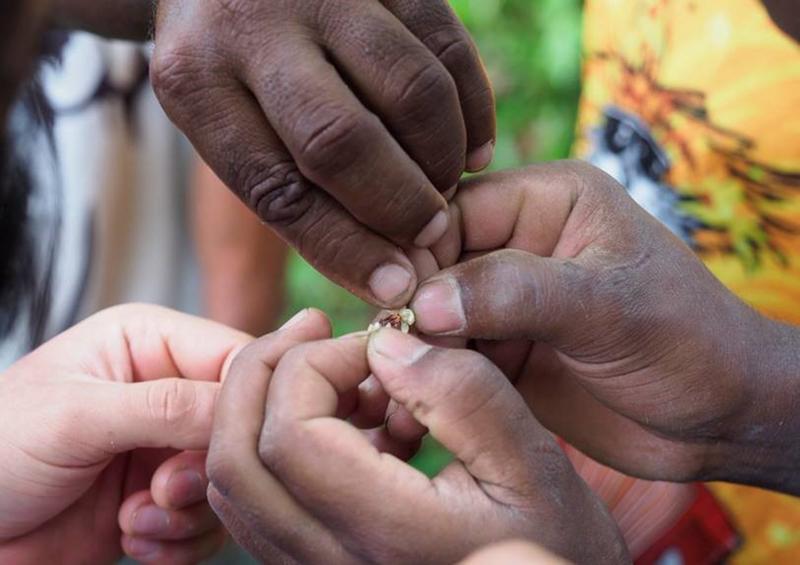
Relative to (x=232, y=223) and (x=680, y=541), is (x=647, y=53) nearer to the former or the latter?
(x=680, y=541)

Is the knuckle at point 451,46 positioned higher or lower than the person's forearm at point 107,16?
higher

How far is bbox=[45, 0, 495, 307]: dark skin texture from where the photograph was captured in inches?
36.0

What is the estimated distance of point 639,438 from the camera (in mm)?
1174

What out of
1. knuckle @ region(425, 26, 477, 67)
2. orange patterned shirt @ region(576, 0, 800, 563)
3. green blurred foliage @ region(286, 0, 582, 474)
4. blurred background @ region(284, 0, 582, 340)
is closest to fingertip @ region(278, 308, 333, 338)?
knuckle @ region(425, 26, 477, 67)

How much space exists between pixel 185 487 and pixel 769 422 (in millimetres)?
701

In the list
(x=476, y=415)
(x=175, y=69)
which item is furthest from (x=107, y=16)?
(x=476, y=415)

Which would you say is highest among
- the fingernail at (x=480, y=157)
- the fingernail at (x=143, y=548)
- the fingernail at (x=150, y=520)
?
the fingernail at (x=480, y=157)

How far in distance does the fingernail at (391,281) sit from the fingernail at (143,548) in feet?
1.64

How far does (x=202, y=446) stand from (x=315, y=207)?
1.12ft

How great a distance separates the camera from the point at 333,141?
903 mm

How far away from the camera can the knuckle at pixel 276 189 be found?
960mm

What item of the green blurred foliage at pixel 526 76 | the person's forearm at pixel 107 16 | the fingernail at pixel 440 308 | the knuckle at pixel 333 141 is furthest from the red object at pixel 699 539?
the green blurred foliage at pixel 526 76

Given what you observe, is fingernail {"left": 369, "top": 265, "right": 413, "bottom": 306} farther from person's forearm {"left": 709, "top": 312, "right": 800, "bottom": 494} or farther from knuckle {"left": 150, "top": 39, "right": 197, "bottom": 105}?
person's forearm {"left": 709, "top": 312, "right": 800, "bottom": 494}

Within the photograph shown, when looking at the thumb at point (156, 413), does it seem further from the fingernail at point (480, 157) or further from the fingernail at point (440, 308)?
the fingernail at point (480, 157)
